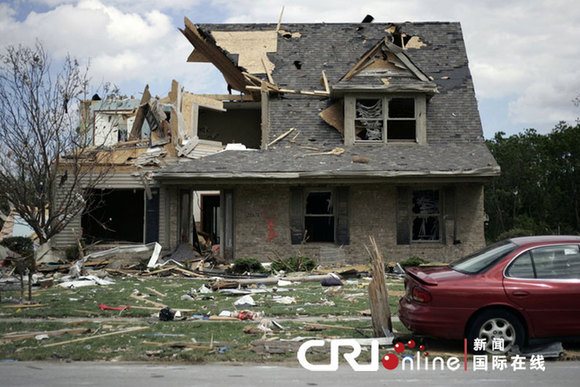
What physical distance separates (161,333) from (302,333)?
79.5 inches

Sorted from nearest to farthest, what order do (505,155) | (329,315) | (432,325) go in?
(432,325)
(329,315)
(505,155)

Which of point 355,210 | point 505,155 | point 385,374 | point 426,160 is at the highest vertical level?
point 505,155

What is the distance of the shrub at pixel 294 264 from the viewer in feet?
57.8

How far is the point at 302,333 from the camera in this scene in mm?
8922

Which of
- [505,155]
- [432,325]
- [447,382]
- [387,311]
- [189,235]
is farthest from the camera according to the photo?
[505,155]

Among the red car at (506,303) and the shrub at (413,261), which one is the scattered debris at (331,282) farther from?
the red car at (506,303)

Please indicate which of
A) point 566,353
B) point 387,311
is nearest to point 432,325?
point 387,311

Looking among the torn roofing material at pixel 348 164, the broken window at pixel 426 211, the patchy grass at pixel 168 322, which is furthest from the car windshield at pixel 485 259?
the broken window at pixel 426 211

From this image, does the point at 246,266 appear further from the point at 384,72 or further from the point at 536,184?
the point at 536,184

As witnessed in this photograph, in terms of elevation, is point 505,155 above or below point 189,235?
above

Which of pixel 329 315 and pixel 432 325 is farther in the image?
pixel 329 315

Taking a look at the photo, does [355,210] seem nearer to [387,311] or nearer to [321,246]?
[321,246]

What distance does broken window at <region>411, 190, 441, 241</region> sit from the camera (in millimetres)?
18922

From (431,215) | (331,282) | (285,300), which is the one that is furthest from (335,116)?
(285,300)
